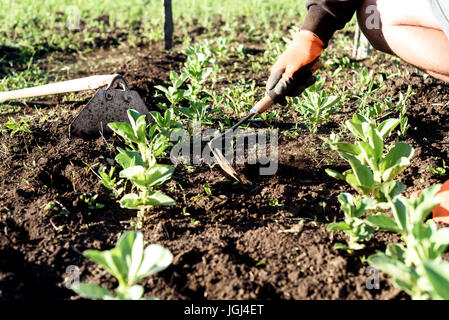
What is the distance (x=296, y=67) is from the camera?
8.14 ft

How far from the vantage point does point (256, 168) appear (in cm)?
258

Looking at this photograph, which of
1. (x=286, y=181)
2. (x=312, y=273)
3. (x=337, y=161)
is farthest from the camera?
(x=337, y=161)

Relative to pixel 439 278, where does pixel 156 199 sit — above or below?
above

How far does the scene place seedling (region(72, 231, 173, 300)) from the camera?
1466 mm

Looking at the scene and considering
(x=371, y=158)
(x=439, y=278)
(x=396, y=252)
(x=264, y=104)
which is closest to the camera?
(x=439, y=278)

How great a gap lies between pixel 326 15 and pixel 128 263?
1.72m

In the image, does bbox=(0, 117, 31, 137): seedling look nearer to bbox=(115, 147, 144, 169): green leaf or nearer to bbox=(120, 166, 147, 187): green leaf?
bbox=(115, 147, 144, 169): green leaf

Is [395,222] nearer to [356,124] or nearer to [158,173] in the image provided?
[356,124]

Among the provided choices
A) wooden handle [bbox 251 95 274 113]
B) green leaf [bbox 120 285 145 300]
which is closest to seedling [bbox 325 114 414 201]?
wooden handle [bbox 251 95 274 113]

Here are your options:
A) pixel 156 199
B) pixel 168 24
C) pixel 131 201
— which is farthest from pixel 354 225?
pixel 168 24

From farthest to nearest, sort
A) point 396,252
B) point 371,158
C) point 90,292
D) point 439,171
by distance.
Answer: point 439,171 → point 371,158 → point 396,252 → point 90,292
